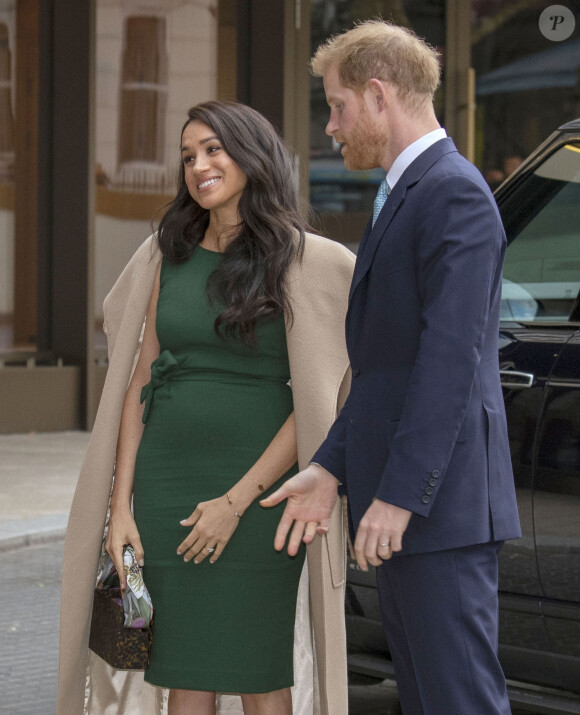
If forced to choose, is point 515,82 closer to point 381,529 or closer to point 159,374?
point 159,374

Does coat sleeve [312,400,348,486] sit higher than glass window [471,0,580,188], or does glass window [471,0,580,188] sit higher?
glass window [471,0,580,188]

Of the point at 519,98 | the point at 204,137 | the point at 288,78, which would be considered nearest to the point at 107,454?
the point at 204,137

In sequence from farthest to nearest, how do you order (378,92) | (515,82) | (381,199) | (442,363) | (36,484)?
(515,82) < (36,484) < (381,199) < (378,92) < (442,363)

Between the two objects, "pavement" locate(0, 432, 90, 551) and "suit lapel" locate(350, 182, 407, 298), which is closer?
"suit lapel" locate(350, 182, 407, 298)

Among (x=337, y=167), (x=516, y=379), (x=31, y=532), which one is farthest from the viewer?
(x=337, y=167)

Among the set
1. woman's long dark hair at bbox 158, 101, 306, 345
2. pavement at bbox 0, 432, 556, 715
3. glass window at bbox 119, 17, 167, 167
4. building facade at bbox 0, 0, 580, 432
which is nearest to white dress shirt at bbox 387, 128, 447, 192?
woman's long dark hair at bbox 158, 101, 306, 345

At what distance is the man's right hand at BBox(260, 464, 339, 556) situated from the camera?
2771 mm

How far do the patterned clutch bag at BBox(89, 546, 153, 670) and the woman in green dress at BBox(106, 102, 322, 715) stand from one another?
0.17 ft

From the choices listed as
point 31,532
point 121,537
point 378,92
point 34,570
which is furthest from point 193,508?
point 31,532

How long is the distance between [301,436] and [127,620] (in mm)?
632

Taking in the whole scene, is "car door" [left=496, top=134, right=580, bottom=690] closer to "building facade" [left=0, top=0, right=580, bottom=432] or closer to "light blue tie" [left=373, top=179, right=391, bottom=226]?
"light blue tie" [left=373, top=179, right=391, bottom=226]

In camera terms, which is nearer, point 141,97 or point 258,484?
point 258,484

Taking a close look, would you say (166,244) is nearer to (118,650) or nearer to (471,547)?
(118,650)

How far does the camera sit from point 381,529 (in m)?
2.46
